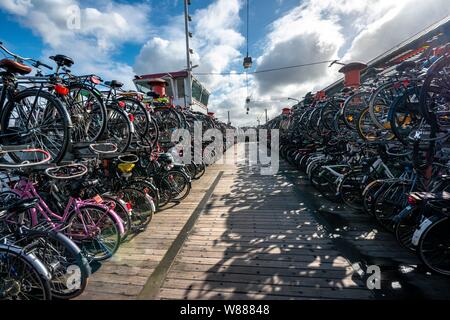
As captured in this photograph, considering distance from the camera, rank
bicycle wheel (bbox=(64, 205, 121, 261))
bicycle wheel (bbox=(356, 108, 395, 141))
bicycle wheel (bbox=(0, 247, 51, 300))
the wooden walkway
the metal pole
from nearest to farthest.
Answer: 1. bicycle wheel (bbox=(0, 247, 51, 300))
2. the wooden walkway
3. bicycle wheel (bbox=(64, 205, 121, 261))
4. bicycle wheel (bbox=(356, 108, 395, 141))
5. the metal pole

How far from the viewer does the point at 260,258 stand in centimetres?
323

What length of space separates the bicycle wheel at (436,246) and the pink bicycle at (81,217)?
13.0ft

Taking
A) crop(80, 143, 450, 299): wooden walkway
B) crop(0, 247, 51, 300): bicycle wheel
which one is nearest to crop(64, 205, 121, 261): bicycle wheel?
crop(80, 143, 450, 299): wooden walkway

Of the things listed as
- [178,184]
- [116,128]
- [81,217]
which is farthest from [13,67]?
[178,184]

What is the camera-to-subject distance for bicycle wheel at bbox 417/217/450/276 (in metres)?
2.73

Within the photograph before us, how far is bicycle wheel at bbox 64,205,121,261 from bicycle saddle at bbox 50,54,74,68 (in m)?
2.26

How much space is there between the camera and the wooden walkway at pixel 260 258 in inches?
102

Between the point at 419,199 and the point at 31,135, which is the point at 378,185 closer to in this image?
the point at 419,199

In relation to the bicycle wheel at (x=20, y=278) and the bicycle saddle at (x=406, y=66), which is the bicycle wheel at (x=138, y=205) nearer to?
the bicycle wheel at (x=20, y=278)

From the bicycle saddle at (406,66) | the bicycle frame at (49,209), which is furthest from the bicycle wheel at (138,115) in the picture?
the bicycle saddle at (406,66)

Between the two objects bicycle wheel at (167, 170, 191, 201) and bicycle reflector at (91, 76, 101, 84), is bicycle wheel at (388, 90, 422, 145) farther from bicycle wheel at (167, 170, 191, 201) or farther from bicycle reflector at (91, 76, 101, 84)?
bicycle reflector at (91, 76, 101, 84)

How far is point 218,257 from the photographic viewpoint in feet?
10.8

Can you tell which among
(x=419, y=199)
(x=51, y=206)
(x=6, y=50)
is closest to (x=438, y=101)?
(x=419, y=199)

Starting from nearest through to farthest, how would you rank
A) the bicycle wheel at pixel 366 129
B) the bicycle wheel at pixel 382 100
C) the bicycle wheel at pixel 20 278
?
the bicycle wheel at pixel 20 278
the bicycle wheel at pixel 382 100
the bicycle wheel at pixel 366 129
